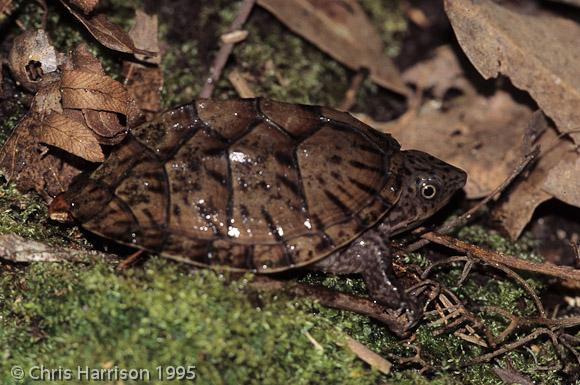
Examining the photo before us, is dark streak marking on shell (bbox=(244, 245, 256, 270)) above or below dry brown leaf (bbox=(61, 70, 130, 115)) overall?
below

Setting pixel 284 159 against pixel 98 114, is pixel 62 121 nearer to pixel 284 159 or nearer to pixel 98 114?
pixel 98 114

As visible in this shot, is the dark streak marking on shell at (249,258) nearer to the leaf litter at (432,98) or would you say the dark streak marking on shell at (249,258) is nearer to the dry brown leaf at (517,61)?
the leaf litter at (432,98)

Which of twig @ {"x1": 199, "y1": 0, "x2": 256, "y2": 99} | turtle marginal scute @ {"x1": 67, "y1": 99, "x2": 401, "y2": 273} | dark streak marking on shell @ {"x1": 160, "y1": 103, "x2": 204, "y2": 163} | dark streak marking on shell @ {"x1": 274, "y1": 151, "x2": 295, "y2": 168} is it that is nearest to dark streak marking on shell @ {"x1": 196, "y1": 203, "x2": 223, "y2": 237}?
turtle marginal scute @ {"x1": 67, "y1": 99, "x2": 401, "y2": 273}

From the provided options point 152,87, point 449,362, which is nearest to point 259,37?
point 152,87

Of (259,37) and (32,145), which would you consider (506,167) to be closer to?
(259,37)

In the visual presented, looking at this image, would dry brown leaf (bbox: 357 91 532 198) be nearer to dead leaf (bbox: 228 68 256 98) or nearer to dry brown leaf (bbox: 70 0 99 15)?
dead leaf (bbox: 228 68 256 98)

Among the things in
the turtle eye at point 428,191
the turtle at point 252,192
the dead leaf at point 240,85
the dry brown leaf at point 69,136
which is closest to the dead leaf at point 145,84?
the dead leaf at point 240,85
